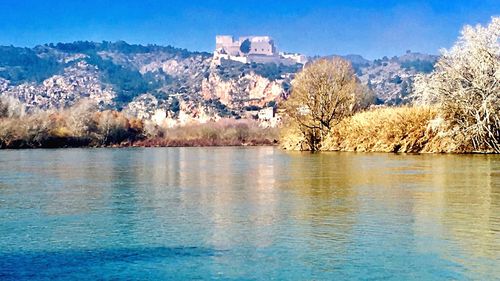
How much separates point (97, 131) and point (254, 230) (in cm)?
7996

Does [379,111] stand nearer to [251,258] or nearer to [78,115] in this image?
[251,258]

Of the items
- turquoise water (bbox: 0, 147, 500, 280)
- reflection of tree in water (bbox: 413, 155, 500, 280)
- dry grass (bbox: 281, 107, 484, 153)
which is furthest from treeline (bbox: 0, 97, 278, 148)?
reflection of tree in water (bbox: 413, 155, 500, 280)

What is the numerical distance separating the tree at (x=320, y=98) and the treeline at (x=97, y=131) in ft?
102

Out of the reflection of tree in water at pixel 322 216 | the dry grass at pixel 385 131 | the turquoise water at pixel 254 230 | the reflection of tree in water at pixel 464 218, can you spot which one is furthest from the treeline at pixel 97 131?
the reflection of tree in water at pixel 464 218

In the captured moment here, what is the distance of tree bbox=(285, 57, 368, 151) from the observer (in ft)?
186

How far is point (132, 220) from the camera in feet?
46.3

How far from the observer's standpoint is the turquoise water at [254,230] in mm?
9609

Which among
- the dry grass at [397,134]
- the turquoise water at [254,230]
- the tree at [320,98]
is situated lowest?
the turquoise water at [254,230]

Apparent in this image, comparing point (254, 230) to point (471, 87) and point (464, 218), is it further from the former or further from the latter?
point (471, 87)

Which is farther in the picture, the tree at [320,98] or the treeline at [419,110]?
the tree at [320,98]

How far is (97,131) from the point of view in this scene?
89.8 meters

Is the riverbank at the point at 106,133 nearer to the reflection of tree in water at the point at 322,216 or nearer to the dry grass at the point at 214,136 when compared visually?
the dry grass at the point at 214,136

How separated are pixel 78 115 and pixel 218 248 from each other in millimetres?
79590

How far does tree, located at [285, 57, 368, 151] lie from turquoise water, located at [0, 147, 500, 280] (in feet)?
114
